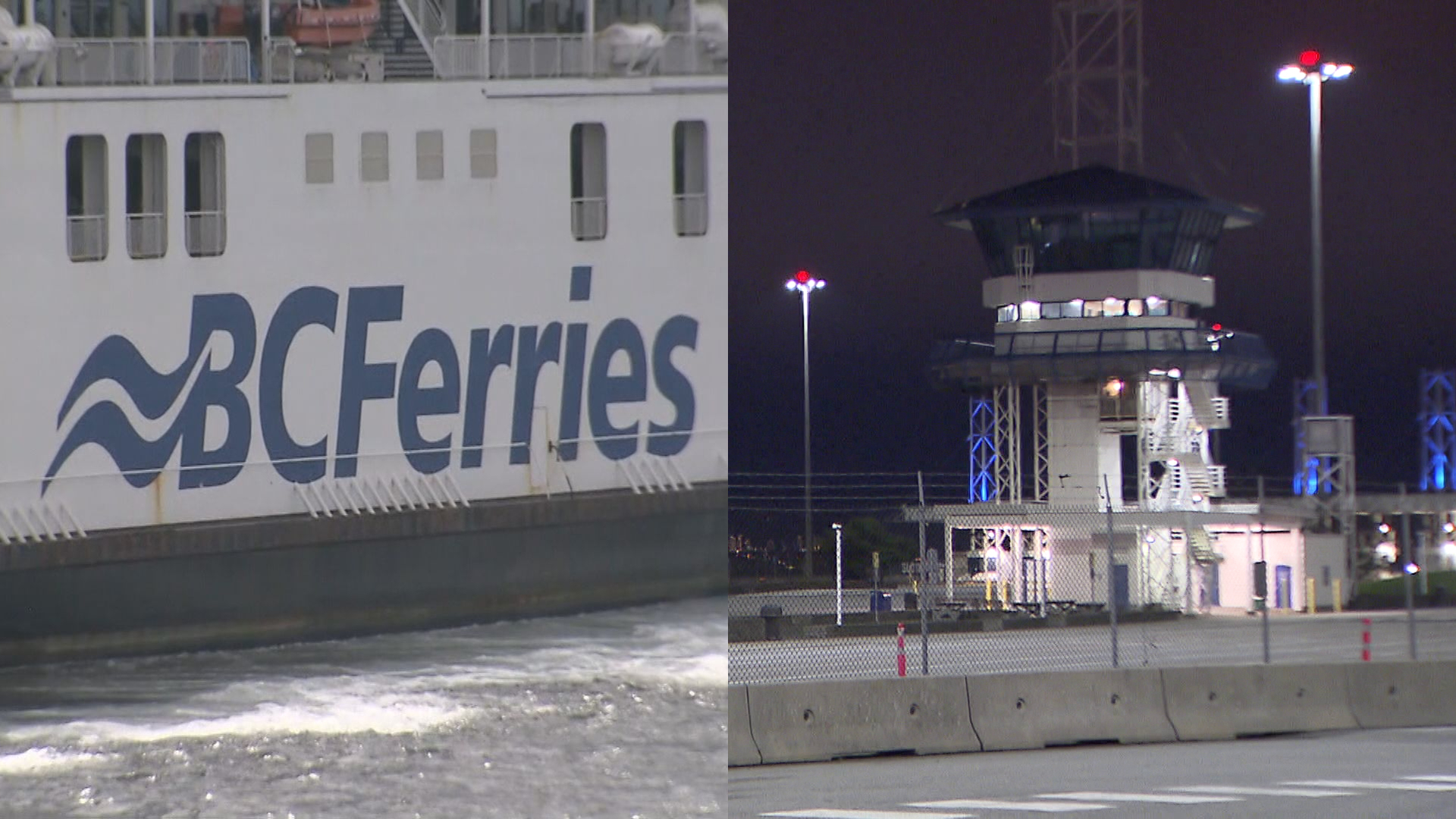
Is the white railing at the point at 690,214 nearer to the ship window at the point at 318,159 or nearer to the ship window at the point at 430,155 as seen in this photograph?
the ship window at the point at 430,155

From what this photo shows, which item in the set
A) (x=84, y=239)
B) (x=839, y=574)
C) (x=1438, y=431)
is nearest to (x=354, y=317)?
(x=84, y=239)

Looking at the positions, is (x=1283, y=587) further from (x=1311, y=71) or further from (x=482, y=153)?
(x=482, y=153)

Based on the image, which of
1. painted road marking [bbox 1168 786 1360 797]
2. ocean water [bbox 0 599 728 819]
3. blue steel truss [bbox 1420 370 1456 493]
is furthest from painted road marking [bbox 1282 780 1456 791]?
blue steel truss [bbox 1420 370 1456 493]

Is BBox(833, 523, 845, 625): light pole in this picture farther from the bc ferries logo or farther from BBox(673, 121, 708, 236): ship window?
the bc ferries logo

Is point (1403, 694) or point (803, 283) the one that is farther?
point (1403, 694)

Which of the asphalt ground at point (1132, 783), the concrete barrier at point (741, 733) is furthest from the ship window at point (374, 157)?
the asphalt ground at point (1132, 783)
